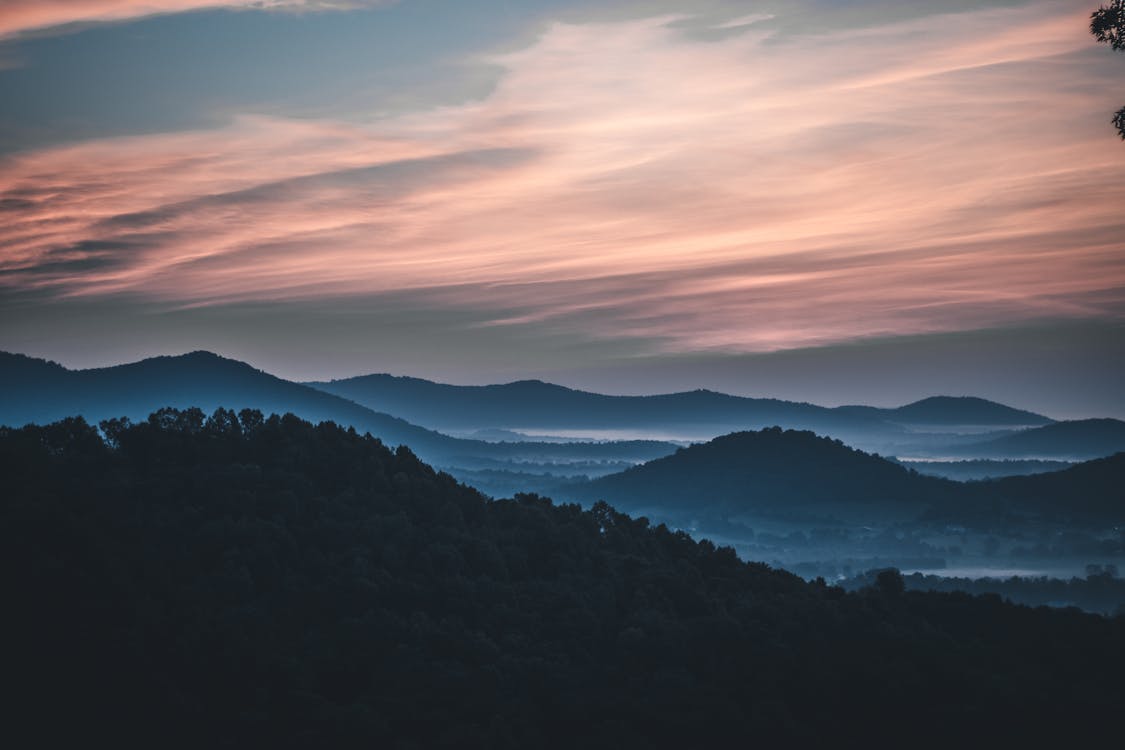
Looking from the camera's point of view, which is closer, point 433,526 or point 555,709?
point 555,709

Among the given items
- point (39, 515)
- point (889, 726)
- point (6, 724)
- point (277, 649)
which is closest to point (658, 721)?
point (889, 726)

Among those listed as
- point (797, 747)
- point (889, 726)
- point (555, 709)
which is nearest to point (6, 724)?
point (555, 709)

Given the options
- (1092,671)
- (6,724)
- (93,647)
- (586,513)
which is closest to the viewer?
(6,724)

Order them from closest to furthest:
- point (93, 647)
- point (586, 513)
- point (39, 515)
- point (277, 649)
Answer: point (93, 647) → point (277, 649) → point (39, 515) → point (586, 513)

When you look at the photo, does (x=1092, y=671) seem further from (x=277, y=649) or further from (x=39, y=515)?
(x=39, y=515)

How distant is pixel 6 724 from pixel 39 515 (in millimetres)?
16347

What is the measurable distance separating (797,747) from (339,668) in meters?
21.8

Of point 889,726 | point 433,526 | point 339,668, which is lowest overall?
point 889,726

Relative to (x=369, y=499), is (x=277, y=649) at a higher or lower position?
lower

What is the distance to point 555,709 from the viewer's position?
2185 inches

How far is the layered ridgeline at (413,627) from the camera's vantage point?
50062 mm

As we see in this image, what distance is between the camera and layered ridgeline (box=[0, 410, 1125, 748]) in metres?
50.1

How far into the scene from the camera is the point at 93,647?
49.5 metres

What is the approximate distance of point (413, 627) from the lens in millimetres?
58344
